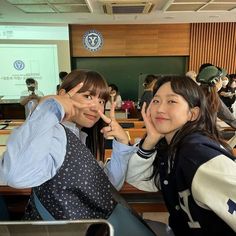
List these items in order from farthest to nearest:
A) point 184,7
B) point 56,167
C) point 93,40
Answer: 1. point 93,40
2. point 184,7
3. point 56,167

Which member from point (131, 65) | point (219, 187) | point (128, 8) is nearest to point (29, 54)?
point (131, 65)

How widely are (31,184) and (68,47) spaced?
22.0ft

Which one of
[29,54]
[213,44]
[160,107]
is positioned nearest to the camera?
[160,107]

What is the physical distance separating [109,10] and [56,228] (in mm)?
5167

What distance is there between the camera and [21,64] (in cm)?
705

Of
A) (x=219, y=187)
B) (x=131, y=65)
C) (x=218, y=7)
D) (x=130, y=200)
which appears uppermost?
(x=218, y=7)

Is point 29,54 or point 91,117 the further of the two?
point 29,54

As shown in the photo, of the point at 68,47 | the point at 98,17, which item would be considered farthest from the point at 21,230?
the point at 68,47

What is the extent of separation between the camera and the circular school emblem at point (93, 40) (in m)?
7.39

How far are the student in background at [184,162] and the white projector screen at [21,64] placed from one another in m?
6.28

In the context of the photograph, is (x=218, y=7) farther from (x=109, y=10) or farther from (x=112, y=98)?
(x=112, y=98)

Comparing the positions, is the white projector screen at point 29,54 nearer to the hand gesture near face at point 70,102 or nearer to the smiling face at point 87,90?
the smiling face at point 87,90

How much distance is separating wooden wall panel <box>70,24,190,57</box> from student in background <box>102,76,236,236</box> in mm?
6581

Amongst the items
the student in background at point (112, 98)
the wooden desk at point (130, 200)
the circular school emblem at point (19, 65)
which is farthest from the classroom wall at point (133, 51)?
the wooden desk at point (130, 200)
